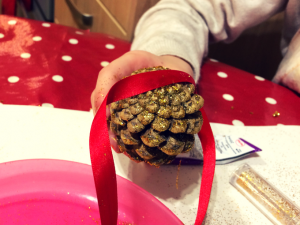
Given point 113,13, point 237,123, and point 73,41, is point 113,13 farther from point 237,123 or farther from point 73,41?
point 237,123

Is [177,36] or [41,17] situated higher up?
[177,36]

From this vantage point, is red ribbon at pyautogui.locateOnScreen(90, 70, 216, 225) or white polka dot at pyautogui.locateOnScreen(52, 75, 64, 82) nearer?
red ribbon at pyautogui.locateOnScreen(90, 70, 216, 225)

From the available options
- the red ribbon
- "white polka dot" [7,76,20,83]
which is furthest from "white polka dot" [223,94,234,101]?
"white polka dot" [7,76,20,83]

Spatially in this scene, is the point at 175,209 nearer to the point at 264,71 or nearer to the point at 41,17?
the point at 264,71

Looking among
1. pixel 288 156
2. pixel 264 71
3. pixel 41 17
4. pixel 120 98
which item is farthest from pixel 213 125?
pixel 41 17

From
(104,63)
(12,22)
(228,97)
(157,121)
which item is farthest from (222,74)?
(12,22)

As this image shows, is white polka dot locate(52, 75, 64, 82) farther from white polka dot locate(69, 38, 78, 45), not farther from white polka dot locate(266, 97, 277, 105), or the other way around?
white polka dot locate(266, 97, 277, 105)
